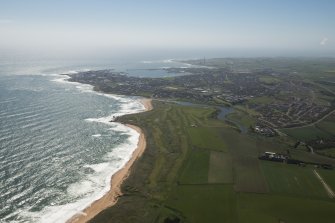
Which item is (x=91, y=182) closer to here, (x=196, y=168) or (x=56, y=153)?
(x=56, y=153)

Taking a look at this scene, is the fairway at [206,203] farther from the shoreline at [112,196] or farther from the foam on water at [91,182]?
the foam on water at [91,182]

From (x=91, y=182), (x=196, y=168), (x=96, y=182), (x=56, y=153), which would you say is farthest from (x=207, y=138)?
(x=56, y=153)

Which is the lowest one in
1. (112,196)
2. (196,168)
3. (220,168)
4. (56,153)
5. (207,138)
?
(220,168)

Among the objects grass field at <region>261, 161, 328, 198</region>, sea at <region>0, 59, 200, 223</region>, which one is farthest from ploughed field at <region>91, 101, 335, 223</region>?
sea at <region>0, 59, 200, 223</region>

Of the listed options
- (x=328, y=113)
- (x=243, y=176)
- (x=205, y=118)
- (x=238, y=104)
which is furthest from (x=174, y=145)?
(x=328, y=113)

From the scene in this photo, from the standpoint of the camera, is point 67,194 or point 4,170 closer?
point 67,194

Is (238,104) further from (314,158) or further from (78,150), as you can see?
(78,150)
